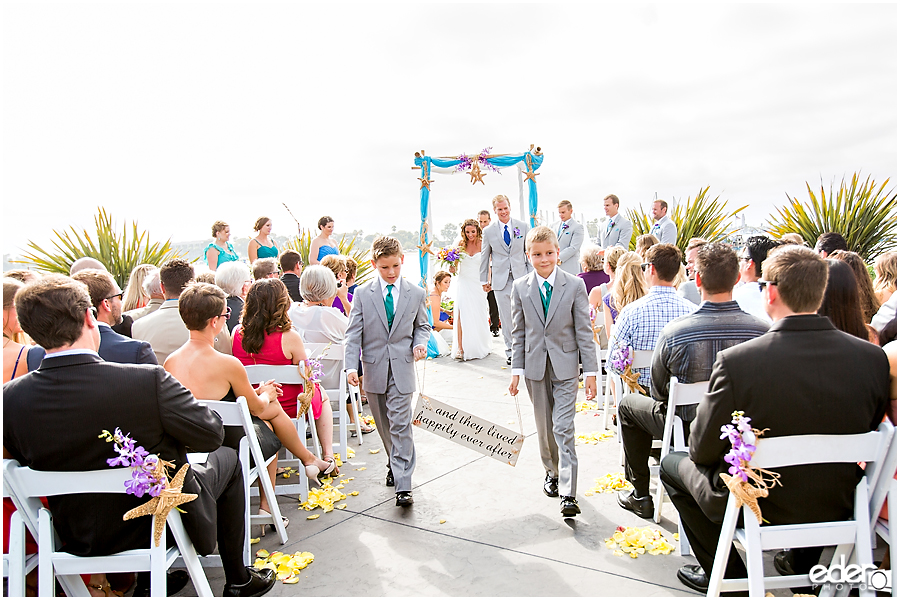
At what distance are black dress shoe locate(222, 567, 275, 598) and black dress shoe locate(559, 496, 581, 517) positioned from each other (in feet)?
5.58

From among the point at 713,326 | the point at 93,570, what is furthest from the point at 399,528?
the point at 713,326

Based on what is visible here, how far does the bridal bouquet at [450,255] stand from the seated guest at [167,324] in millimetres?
5321

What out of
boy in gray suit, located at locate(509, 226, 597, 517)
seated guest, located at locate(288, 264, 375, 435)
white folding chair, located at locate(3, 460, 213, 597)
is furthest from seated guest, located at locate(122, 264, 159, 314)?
boy in gray suit, located at locate(509, 226, 597, 517)

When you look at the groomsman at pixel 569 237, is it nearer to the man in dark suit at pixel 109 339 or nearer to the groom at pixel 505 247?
the groom at pixel 505 247

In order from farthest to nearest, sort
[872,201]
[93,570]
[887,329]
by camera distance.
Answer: [872,201] → [887,329] → [93,570]

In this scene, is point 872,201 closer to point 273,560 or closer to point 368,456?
point 368,456

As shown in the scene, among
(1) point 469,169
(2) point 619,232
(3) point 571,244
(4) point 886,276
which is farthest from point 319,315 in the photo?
(1) point 469,169

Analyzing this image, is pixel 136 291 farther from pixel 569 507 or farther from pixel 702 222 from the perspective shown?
pixel 702 222

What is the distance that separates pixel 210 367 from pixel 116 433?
946mm

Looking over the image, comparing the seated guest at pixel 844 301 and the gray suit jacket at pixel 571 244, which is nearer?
the seated guest at pixel 844 301

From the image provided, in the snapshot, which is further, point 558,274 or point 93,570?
point 558,274

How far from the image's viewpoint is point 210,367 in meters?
3.24

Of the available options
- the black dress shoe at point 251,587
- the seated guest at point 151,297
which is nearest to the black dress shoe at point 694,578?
the black dress shoe at point 251,587

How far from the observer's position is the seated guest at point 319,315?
5023 mm
